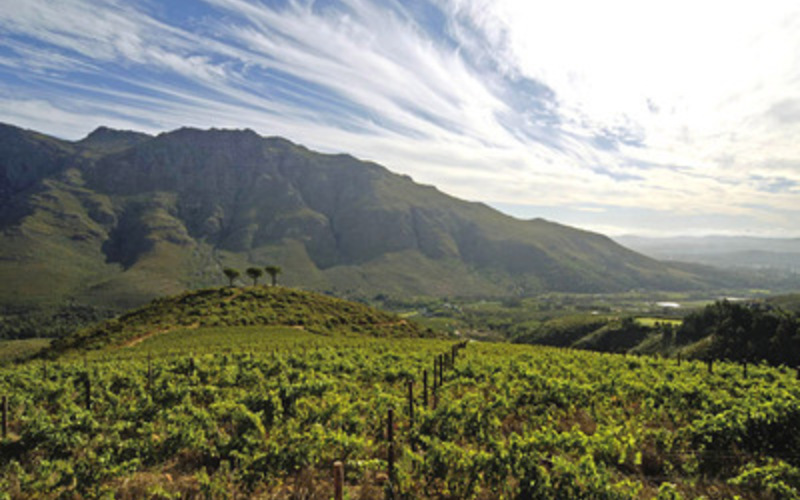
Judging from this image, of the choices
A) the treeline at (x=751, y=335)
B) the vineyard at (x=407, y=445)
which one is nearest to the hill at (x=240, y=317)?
the vineyard at (x=407, y=445)

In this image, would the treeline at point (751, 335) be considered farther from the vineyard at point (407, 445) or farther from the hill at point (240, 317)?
the vineyard at point (407, 445)

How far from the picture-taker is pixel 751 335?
77500 mm

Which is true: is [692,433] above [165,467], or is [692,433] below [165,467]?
above

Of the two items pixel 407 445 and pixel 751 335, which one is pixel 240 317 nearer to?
pixel 407 445

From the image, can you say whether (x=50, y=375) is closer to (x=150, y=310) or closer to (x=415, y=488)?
(x=415, y=488)

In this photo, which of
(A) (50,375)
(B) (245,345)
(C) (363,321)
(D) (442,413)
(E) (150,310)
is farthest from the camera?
(C) (363,321)

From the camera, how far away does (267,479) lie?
33.0ft

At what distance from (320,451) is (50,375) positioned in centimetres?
2559

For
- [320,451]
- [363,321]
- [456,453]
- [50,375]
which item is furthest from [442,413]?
[363,321]

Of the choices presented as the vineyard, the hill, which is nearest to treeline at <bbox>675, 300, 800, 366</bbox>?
the hill

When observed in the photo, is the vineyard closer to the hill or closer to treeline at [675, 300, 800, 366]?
the hill

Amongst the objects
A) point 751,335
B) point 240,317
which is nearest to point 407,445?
point 240,317

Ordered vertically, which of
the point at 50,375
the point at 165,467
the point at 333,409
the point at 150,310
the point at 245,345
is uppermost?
the point at 333,409

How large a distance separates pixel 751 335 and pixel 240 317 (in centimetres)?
9631
